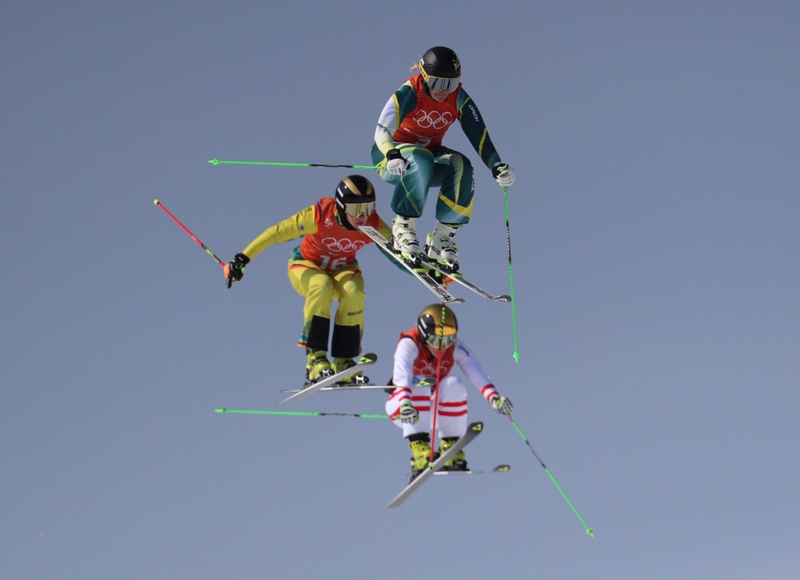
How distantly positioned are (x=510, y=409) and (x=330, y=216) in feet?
9.61

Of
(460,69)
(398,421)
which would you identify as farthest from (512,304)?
(460,69)

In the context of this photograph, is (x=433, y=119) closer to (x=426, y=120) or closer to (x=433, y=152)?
(x=426, y=120)

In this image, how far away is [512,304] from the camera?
11.5 metres

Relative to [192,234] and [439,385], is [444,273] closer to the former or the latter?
[439,385]

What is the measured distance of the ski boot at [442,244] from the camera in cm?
1248

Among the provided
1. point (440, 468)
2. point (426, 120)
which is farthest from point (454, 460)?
point (426, 120)

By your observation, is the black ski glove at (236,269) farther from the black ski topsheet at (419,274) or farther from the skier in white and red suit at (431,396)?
the skier in white and red suit at (431,396)

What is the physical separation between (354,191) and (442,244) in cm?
113

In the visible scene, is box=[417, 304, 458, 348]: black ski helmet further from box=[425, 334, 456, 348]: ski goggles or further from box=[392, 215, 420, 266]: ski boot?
box=[392, 215, 420, 266]: ski boot

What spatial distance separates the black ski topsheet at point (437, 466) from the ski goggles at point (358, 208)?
8.92ft

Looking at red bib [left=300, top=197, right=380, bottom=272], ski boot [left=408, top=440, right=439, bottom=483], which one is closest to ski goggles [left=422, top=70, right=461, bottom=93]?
red bib [left=300, top=197, right=380, bottom=272]

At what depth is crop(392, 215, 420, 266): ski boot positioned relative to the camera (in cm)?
1215

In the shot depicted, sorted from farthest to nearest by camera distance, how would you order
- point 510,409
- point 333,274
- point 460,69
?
1. point 333,274
2. point 460,69
3. point 510,409

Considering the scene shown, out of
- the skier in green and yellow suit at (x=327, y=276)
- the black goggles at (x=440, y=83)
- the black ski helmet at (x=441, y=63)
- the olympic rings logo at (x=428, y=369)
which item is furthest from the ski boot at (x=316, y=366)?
the black ski helmet at (x=441, y=63)
